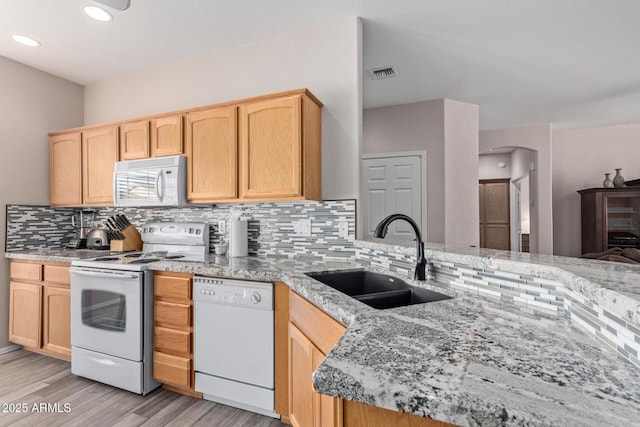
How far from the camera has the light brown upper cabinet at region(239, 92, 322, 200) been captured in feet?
7.14

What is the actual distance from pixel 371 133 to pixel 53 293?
144 inches

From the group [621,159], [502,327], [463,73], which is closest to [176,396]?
[502,327]

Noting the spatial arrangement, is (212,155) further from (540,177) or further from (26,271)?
(540,177)

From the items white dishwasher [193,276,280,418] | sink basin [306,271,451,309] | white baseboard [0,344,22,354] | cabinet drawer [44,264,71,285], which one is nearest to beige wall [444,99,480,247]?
sink basin [306,271,451,309]

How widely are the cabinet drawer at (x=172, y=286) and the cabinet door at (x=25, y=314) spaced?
133 centimetres

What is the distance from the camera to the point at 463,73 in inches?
129

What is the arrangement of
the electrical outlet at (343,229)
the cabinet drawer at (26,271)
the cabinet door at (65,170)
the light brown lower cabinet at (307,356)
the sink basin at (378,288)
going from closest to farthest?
the light brown lower cabinet at (307,356)
the sink basin at (378,288)
the electrical outlet at (343,229)
the cabinet drawer at (26,271)
the cabinet door at (65,170)

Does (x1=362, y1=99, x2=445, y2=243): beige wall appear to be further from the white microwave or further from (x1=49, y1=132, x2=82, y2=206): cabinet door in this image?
(x1=49, y1=132, x2=82, y2=206): cabinet door

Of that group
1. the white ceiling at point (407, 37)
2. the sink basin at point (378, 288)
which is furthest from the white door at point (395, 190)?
the sink basin at point (378, 288)

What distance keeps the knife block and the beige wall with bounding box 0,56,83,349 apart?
0.99m

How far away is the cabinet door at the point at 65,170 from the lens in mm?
3066

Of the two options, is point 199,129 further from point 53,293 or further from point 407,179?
point 407,179

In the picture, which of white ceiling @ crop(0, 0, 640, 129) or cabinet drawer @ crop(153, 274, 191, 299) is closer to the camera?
cabinet drawer @ crop(153, 274, 191, 299)

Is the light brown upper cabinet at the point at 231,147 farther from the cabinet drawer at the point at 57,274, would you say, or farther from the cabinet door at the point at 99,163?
the cabinet drawer at the point at 57,274
